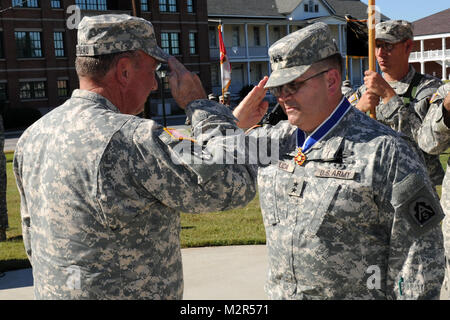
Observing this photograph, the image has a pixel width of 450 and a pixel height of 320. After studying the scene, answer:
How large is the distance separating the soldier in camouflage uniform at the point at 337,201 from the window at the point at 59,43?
133 feet

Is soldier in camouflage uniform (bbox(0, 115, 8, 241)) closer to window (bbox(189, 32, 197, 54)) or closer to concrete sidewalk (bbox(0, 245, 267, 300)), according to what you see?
concrete sidewalk (bbox(0, 245, 267, 300))

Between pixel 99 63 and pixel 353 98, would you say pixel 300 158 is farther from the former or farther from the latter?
pixel 353 98

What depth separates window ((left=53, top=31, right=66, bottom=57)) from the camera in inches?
1609

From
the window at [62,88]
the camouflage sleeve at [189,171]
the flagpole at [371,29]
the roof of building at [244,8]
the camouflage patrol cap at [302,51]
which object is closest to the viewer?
the camouflage sleeve at [189,171]

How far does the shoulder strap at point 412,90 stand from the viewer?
465 cm

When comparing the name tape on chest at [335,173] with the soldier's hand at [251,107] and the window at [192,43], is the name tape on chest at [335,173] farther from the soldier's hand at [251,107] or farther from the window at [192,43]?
the window at [192,43]

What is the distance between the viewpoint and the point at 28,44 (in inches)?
1566

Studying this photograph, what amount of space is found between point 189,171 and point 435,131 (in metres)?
1.92

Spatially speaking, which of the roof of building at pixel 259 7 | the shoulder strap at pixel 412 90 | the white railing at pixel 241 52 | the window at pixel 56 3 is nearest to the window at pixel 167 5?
the roof of building at pixel 259 7

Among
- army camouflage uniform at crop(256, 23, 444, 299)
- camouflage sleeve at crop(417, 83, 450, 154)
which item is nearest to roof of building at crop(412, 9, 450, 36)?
camouflage sleeve at crop(417, 83, 450, 154)

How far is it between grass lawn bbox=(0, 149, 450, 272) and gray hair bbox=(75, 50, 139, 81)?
17.6 feet

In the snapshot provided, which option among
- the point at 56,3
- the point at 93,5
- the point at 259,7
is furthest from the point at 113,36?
the point at 259,7

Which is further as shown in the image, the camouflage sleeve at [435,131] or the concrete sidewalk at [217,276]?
the concrete sidewalk at [217,276]
